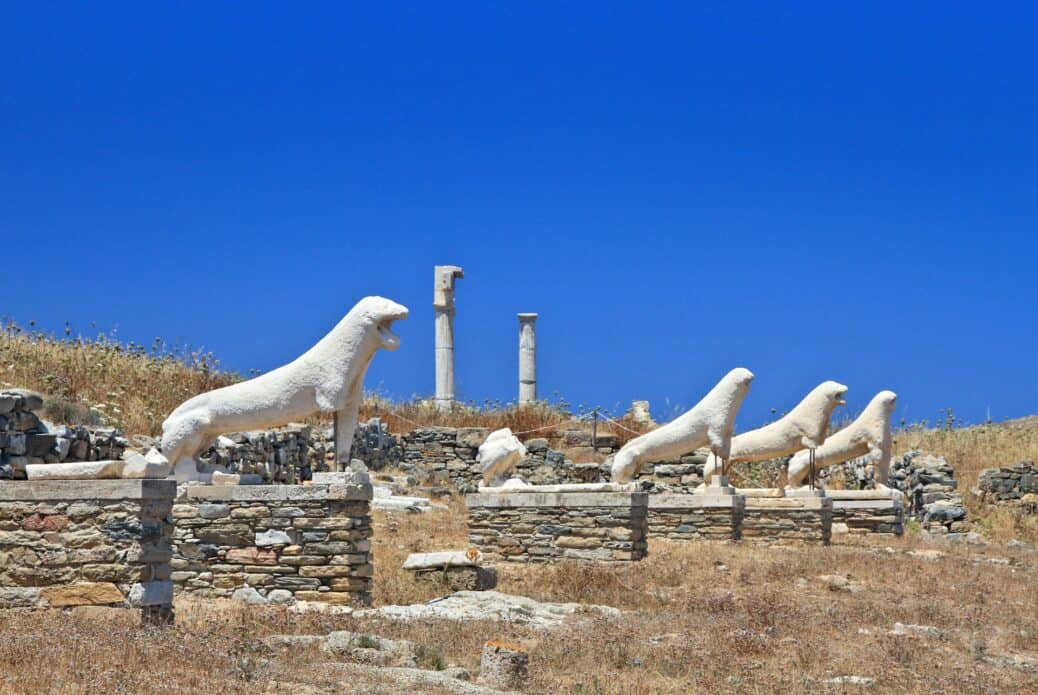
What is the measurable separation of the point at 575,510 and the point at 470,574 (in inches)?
118

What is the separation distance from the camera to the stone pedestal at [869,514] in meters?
21.7

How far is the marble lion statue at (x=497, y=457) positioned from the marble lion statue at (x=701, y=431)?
1.86 metres

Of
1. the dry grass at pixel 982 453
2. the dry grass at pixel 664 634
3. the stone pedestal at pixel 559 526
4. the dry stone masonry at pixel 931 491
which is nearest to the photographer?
the dry grass at pixel 664 634

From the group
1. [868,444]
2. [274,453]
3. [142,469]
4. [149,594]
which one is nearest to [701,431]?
[868,444]

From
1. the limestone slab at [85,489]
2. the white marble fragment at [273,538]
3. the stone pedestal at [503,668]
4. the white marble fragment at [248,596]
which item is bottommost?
the stone pedestal at [503,668]

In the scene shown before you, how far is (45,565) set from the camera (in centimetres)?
982

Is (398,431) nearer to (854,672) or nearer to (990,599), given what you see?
(990,599)

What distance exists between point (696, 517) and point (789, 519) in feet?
5.10

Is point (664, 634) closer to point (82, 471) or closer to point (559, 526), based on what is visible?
point (82, 471)

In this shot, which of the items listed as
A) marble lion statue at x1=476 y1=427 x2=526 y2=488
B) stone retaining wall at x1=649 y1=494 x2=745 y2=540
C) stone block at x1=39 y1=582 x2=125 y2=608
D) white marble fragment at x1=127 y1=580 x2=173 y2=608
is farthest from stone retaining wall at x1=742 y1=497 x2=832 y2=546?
stone block at x1=39 y1=582 x2=125 y2=608

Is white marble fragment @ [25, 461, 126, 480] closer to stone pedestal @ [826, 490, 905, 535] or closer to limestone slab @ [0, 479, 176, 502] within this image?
limestone slab @ [0, 479, 176, 502]

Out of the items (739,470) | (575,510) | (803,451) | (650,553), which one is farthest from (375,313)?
(739,470)

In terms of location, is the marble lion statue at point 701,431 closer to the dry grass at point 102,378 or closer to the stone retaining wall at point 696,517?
the stone retaining wall at point 696,517

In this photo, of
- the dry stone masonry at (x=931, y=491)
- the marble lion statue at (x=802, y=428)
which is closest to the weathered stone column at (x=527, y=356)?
the dry stone masonry at (x=931, y=491)
